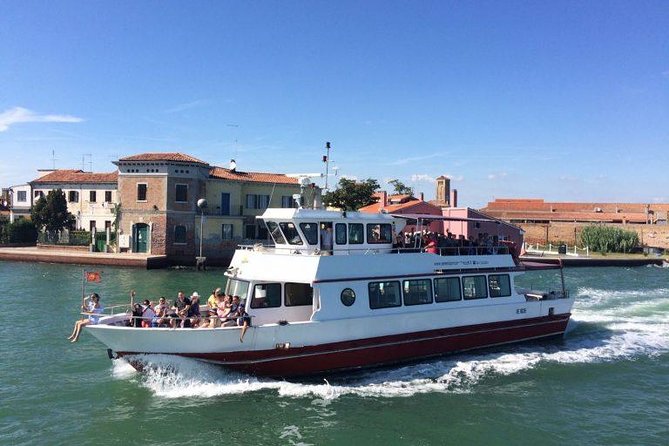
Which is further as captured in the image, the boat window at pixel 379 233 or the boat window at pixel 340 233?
the boat window at pixel 379 233

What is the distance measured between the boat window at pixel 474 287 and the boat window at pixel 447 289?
0.91 feet

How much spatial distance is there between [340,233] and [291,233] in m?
1.31

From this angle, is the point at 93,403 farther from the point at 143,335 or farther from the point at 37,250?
the point at 37,250

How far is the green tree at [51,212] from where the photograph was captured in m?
43.5

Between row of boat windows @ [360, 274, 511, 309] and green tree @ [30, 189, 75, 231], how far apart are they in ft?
126

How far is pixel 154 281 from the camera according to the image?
2898cm

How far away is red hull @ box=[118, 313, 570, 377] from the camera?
41.0ft

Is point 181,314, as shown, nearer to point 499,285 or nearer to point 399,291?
point 399,291

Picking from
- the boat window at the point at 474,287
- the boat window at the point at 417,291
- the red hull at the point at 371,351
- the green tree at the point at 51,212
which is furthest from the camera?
the green tree at the point at 51,212

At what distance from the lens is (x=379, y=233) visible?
14812 millimetres

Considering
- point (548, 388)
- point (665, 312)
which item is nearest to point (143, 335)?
point (548, 388)

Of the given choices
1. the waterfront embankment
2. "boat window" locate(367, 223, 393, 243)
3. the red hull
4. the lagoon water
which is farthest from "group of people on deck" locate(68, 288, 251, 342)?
the waterfront embankment

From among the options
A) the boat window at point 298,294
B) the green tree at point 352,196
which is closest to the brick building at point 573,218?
the green tree at point 352,196

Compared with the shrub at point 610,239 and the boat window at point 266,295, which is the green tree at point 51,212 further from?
the shrub at point 610,239
